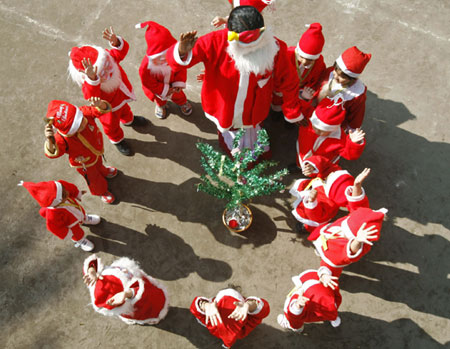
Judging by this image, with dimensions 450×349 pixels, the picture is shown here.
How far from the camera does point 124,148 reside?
4.41m

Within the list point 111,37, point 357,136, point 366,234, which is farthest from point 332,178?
point 111,37

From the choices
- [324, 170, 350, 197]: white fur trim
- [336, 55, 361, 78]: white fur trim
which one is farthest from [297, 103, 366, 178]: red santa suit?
[336, 55, 361, 78]: white fur trim

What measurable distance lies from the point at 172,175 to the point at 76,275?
1.55 metres

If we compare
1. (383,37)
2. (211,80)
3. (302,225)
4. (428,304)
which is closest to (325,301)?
(302,225)

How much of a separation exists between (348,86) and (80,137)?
2.68 m

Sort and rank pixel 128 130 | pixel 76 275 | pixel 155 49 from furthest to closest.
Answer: pixel 128 130 → pixel 76 275 → pixel 155 49

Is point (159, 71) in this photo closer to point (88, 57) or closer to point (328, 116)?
point (88, 57)

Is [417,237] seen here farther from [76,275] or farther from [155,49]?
[76,275]

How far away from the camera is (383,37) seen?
511 centimetres

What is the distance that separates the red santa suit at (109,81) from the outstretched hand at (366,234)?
8.98 feet

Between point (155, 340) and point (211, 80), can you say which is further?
point (155, 340)

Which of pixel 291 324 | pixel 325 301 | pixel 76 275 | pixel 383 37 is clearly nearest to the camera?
pixel 325 301

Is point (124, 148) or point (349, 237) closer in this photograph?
point (349, 237)

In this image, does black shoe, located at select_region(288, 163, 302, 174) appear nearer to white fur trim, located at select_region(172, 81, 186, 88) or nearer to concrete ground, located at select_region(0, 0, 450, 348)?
concrete ground, located at select_region(0, 0, 450, 348)
